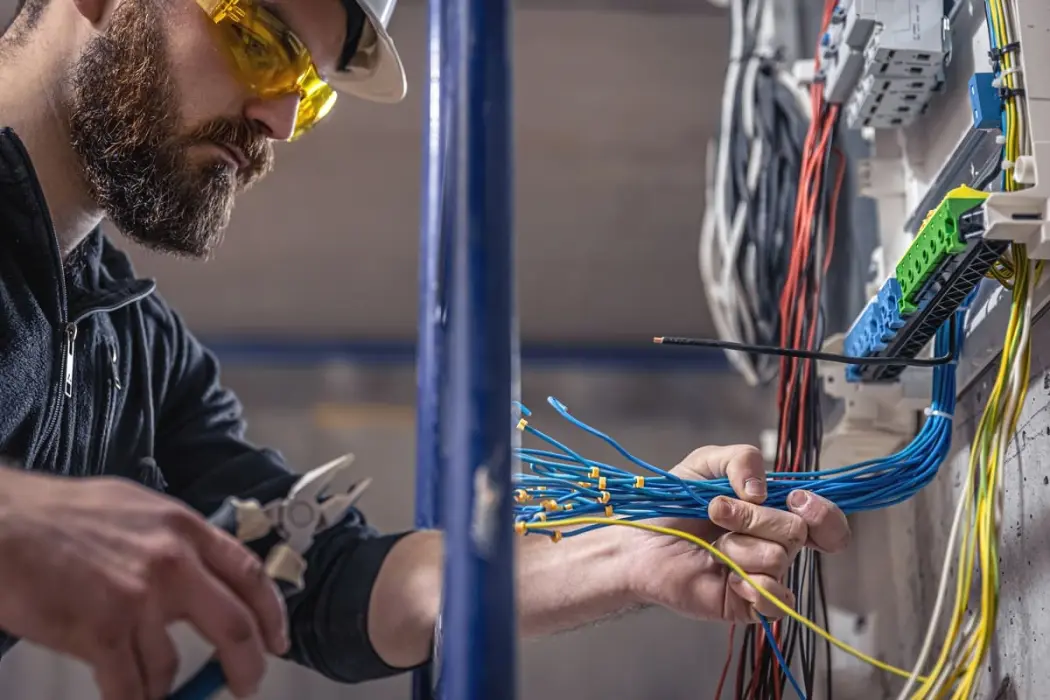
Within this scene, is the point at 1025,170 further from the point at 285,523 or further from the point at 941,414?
the point at 285,523

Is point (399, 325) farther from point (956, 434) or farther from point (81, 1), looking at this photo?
point (956, 434)

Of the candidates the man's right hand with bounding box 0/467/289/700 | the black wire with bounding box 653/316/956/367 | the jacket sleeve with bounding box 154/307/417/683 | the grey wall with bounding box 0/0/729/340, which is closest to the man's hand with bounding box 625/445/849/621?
the black wire with bounding box 653/316/956/367

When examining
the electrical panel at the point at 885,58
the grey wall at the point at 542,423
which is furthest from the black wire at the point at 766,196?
the grey wall at the point at 542,423

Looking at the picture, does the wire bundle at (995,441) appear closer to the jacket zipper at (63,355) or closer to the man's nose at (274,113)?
the man's nose at (274,113)

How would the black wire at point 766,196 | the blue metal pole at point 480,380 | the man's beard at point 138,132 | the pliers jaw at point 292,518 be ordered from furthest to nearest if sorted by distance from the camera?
the black wire at point 766,196 → the man's beard at point 138,132 → the pliers jaw at point 292,518 → the blue metal pole at point 480,380

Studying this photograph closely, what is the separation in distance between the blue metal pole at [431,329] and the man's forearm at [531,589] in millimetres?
41

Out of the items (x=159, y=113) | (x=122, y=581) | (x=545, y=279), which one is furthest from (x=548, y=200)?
(x=122, y=581)

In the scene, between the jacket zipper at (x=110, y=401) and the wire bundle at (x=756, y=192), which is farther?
the wire bundle at (x=756, y=192)

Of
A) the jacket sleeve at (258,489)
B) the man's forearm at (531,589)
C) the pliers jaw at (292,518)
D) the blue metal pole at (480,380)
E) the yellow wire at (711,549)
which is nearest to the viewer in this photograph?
the blue metal pole at (480,380)

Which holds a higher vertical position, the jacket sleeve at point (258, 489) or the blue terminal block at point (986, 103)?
the blue terminal block at point (986, 103)

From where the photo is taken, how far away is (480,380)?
563mm

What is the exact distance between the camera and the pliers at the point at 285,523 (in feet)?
2.00

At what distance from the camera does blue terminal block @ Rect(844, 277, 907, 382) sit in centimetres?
104

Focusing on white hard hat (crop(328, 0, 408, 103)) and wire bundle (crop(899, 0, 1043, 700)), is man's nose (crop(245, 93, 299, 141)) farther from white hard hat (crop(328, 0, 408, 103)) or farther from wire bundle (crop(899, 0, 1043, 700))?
wire bundle (crop(899, 0, 1043, 700))
